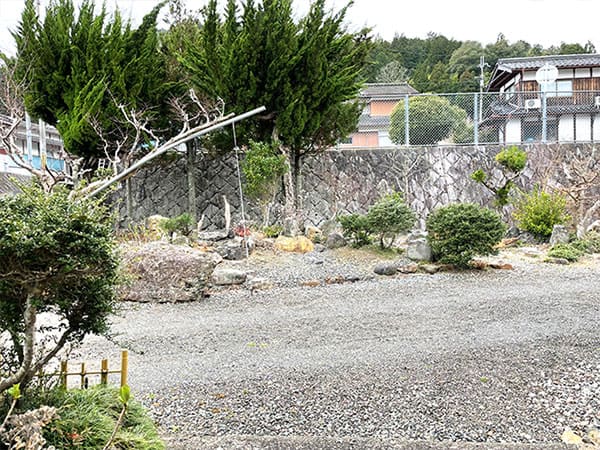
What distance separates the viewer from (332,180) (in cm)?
1216

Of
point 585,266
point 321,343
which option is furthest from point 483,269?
point 321,343

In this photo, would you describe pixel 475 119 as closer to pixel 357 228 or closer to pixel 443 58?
pixel 357 228

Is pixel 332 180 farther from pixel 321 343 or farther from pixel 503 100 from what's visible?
pixel 321 343

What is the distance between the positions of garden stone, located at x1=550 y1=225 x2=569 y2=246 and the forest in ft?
47.1

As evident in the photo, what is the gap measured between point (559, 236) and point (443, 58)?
23.5 meters

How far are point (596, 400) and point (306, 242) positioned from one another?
19.1 ft

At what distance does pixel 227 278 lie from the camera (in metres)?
7.19

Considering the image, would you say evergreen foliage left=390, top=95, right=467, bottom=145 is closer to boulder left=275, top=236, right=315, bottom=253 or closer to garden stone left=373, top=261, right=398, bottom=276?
boulder left=275, top=236, right=315, bottom=253

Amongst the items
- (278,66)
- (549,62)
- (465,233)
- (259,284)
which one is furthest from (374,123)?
(259,284)

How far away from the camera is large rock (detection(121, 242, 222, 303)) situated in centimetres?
661

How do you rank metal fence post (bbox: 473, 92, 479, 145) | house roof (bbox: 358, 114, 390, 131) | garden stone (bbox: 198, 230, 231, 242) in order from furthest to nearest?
house roof (bbox: 358, 114, 390, 131)
metal fence post (bbox: 473, 92, 479, 145)
garden stone (bbox: 198, 230, 231, 242)

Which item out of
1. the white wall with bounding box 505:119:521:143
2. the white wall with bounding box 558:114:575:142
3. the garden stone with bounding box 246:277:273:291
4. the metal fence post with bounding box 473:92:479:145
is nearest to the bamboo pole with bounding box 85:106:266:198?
the garden stone with bounding box 246:277:273:291

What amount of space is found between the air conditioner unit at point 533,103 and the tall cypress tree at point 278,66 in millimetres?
5008

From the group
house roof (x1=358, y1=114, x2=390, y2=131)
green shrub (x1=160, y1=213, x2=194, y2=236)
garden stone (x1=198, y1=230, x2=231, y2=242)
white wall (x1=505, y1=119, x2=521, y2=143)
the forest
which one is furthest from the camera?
the forest
